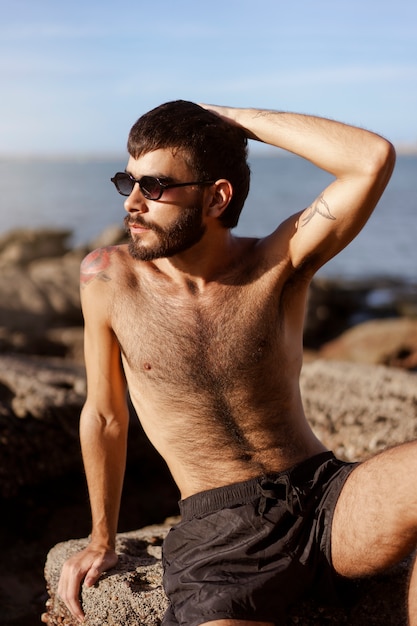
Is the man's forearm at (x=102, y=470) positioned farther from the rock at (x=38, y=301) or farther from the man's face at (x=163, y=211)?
the rock at (x=38, y=301)

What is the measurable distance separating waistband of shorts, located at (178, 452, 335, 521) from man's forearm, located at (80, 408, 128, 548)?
0.37 metres

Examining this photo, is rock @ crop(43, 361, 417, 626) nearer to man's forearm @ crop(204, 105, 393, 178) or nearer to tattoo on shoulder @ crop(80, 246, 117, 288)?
tattoo on shoulder @ crop(80, 246, 117, 288)

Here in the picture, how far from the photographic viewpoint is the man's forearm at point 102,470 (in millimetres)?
3293

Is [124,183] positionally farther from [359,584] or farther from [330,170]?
[359,584]

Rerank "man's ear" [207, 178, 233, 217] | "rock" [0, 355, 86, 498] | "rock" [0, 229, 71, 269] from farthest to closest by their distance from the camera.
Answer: "rock" [0, 229, 71, 269], "rock" [0, 355, 86, 498], "man's ear" [207, 178, 233, 217]

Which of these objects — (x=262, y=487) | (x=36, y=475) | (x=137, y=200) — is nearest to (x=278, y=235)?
(x=137, y=200)

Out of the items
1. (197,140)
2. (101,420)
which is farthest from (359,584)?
(197,140)

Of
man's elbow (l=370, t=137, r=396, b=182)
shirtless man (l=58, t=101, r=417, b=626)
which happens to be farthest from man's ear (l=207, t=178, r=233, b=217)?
man's elbow (l=370, t=137, r=396, b=182)

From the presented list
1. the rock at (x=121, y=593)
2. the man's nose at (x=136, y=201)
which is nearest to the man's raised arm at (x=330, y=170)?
the man's nose at (x=136, y=201)

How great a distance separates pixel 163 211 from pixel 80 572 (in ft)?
4.97

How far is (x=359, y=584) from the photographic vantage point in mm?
3035

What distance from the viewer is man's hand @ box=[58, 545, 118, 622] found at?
3.05 m

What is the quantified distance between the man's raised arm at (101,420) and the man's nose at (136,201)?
0.40 metres

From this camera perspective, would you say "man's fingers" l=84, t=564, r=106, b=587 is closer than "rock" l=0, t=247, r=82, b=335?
Yes
